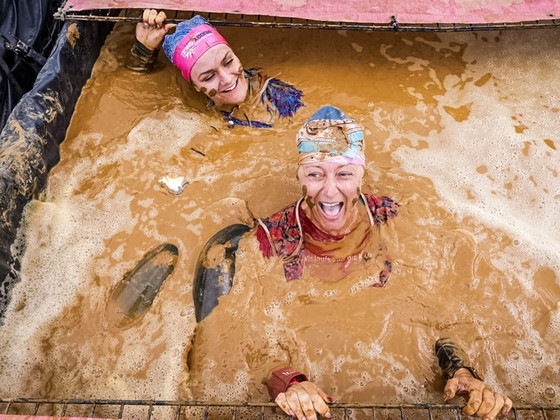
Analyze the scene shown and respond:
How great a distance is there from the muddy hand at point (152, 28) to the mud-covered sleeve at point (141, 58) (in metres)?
0.09

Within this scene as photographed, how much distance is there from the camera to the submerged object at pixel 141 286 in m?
3.37

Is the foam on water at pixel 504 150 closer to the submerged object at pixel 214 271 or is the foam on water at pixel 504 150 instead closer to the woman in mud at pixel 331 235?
the woman in mud at pixel 331 235

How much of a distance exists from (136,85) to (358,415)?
359 centimetres

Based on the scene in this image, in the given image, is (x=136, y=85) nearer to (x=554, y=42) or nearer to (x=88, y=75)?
(x=88, y=75)

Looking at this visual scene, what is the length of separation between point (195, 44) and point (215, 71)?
27 cm

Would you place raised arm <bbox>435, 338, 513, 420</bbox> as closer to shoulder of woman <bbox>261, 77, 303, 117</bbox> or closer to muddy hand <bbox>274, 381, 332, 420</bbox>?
muddy hand <bbox>274, 381, 332, 420</bbox>

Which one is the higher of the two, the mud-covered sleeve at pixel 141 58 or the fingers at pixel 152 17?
the fingers at pixel 152 17

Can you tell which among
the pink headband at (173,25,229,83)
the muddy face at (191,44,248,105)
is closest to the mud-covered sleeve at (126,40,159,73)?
the pink headband at (173,25,229,83)

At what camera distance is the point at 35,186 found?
365cm

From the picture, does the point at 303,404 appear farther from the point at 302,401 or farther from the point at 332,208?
the point at 332,208

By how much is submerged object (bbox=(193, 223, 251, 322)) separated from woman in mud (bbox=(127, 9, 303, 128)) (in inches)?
51.9

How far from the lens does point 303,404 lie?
239 centimetres

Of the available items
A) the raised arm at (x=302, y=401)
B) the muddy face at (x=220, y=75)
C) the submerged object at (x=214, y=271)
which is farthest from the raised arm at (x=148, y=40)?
the raised arm at (x=302, y=401)

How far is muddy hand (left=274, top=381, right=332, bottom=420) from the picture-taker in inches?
93.2
